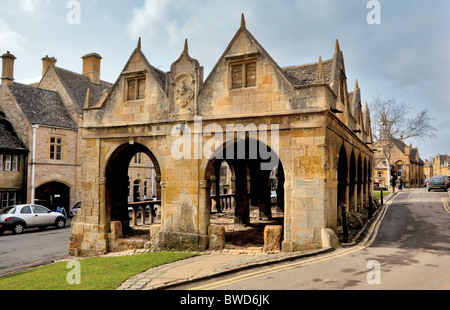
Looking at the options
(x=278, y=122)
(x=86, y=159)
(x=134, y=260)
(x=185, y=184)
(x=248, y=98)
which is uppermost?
(x=248, y=98)

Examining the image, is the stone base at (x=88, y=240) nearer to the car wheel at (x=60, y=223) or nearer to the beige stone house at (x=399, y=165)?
the car wheel at (x=60, y=223)

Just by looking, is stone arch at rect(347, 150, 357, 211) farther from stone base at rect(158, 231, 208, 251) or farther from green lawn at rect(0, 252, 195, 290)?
green lawn at rect(0, 252, 195, 290)

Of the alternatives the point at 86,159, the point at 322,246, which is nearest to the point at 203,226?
the point at 322,246

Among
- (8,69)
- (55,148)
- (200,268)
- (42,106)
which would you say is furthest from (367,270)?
(8,69)

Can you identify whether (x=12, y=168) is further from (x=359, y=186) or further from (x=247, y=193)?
(x=359, y=186)

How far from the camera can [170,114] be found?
14.3 metres

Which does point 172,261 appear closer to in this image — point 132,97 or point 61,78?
point 132,97

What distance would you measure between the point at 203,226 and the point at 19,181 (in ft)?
70.4

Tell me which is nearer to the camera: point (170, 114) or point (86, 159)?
point (170, 114)

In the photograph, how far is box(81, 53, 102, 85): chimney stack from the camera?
38.1 meters

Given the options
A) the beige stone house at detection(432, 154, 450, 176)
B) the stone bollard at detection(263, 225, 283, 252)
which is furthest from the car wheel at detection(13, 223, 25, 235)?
the beige stone house at detection(432, 154, 450, 176)

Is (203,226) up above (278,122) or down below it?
below

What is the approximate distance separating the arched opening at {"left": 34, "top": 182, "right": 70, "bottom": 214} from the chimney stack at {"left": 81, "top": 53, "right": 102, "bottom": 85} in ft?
41.9

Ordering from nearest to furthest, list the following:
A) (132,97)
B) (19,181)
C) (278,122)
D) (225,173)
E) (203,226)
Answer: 1. (278,122)
2. (203,226)
3. (132,97)
4. (19,181)
5. (225,173)
